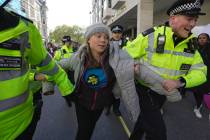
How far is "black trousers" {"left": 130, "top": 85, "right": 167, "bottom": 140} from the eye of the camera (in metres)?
3.03

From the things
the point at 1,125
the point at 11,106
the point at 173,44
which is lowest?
the point at 1,125

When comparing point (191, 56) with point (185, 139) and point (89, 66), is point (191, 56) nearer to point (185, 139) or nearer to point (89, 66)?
point (89, 66)

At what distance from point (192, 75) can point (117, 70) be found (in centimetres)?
82

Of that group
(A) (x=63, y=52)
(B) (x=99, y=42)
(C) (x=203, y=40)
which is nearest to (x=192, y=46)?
(B) (x=99, y=42)

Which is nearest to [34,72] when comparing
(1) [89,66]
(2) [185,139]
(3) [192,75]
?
(1) [89,66]

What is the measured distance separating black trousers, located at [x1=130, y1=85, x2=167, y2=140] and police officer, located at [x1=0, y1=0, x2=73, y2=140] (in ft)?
4.55

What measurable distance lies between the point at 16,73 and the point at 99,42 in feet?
4.15

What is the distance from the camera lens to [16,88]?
6.13ft

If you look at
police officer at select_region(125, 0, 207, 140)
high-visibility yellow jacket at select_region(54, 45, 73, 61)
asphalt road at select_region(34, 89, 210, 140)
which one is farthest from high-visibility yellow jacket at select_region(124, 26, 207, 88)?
high-visibility yellow jacket at select_region(54, 45, 73, 61)

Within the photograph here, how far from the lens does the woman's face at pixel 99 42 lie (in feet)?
9.76

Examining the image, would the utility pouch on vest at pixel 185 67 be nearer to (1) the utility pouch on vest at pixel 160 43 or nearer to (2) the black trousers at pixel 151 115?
(1) the utility pouch on vest at pixel 160 43

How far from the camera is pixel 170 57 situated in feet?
9.83

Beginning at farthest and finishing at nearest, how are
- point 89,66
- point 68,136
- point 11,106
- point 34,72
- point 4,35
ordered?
point 68,136, point 89,66, point 34,72, point 11,106, point 4,35

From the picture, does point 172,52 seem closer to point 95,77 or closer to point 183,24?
point 183,24
